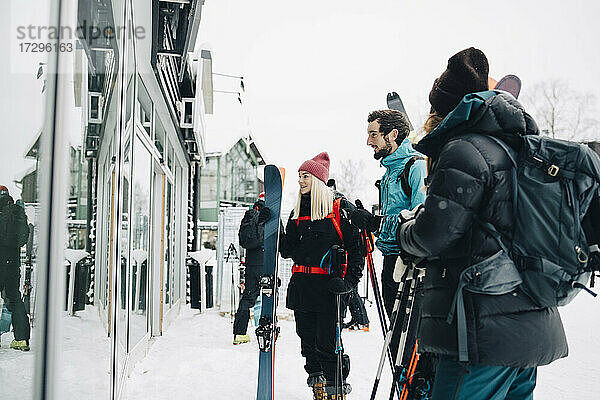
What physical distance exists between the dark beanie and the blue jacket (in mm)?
865

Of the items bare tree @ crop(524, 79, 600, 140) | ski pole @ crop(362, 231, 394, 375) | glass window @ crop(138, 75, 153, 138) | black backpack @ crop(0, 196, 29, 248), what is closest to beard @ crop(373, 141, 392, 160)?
ski pole @ crop(362, 231, 394, 375)

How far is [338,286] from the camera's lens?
354cm

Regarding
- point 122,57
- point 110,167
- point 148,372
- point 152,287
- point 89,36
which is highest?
point 122,57

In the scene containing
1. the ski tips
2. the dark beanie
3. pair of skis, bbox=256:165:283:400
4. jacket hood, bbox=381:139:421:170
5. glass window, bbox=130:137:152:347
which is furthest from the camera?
glass window, bbox=130:137:152:347

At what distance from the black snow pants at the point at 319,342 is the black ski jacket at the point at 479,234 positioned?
1875mm

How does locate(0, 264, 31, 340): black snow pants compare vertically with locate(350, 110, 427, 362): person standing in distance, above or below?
below

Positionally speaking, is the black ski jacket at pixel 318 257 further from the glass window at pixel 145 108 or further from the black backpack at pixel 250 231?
the black backpack at pixel 250 231

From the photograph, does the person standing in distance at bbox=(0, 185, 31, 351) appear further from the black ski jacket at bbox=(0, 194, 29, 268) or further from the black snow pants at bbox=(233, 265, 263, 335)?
the black snow pants at bbox=(233, 265, 263, 335)

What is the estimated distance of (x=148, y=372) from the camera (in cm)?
511

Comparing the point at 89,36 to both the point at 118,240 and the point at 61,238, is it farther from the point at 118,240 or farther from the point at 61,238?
the point at 118,240

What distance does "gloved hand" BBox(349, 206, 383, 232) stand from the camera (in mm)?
2955

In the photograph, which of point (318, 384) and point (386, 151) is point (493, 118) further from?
point (318, 384)

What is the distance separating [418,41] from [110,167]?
142 feet

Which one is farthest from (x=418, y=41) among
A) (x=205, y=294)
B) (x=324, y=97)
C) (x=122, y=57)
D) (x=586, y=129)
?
(x=122, y=57)
